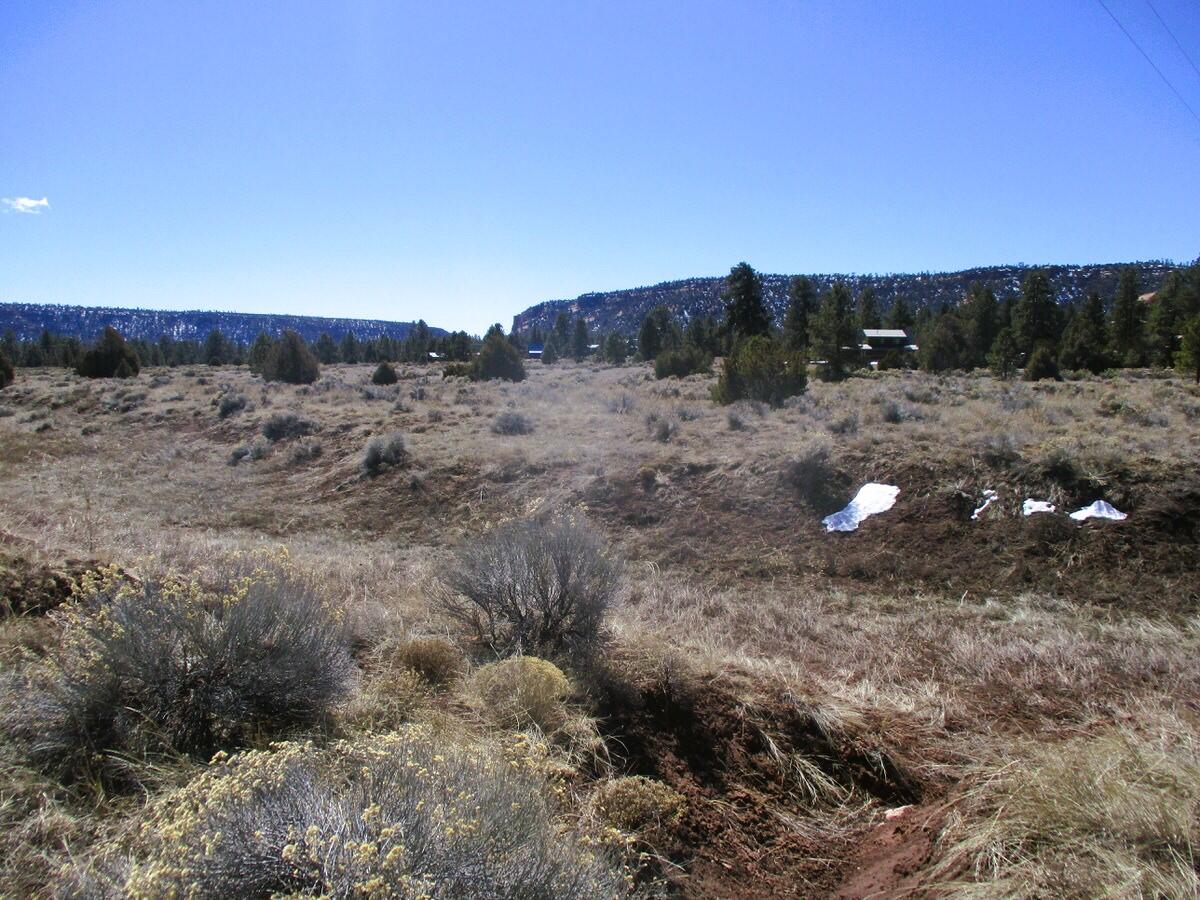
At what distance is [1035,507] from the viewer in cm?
969

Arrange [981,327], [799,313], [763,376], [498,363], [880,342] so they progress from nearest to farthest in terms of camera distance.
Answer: [763,376] < [498,363] < [981,327] < [799,313] < [880,342]

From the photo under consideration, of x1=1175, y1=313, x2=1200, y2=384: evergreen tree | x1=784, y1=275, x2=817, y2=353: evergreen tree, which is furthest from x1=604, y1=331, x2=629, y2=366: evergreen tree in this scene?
x1=1175, y1=313, x2=1200, y2=384: evergreen tree

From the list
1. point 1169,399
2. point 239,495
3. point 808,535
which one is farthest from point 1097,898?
point 1169,399

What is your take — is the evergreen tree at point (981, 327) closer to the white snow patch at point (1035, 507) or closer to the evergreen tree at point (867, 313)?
the evergreen tree at point (867, 313)

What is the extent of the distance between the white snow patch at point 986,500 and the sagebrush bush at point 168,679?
30.2ft

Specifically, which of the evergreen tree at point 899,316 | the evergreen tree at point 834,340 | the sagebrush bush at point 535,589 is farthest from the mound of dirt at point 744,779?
the evergreen tree at point 899,316

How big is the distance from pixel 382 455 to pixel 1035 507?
1268 centimetres

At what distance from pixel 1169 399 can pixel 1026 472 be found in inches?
510

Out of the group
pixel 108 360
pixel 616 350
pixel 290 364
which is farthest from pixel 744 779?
→ pixel 616 350

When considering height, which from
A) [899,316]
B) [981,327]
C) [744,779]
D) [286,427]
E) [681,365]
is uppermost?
[899,316]

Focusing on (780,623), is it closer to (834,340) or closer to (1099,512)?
(1099,512)

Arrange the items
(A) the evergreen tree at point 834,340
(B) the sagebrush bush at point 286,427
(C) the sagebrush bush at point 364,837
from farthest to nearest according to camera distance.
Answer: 1. (A) the evergreen tree at point 834,340
2. (B) the sagebrush bush at point 286,427
3. (C) the sagebrush bush at point 364,837

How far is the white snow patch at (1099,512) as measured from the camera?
9086 mm

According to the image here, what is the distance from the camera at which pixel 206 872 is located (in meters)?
1.99
